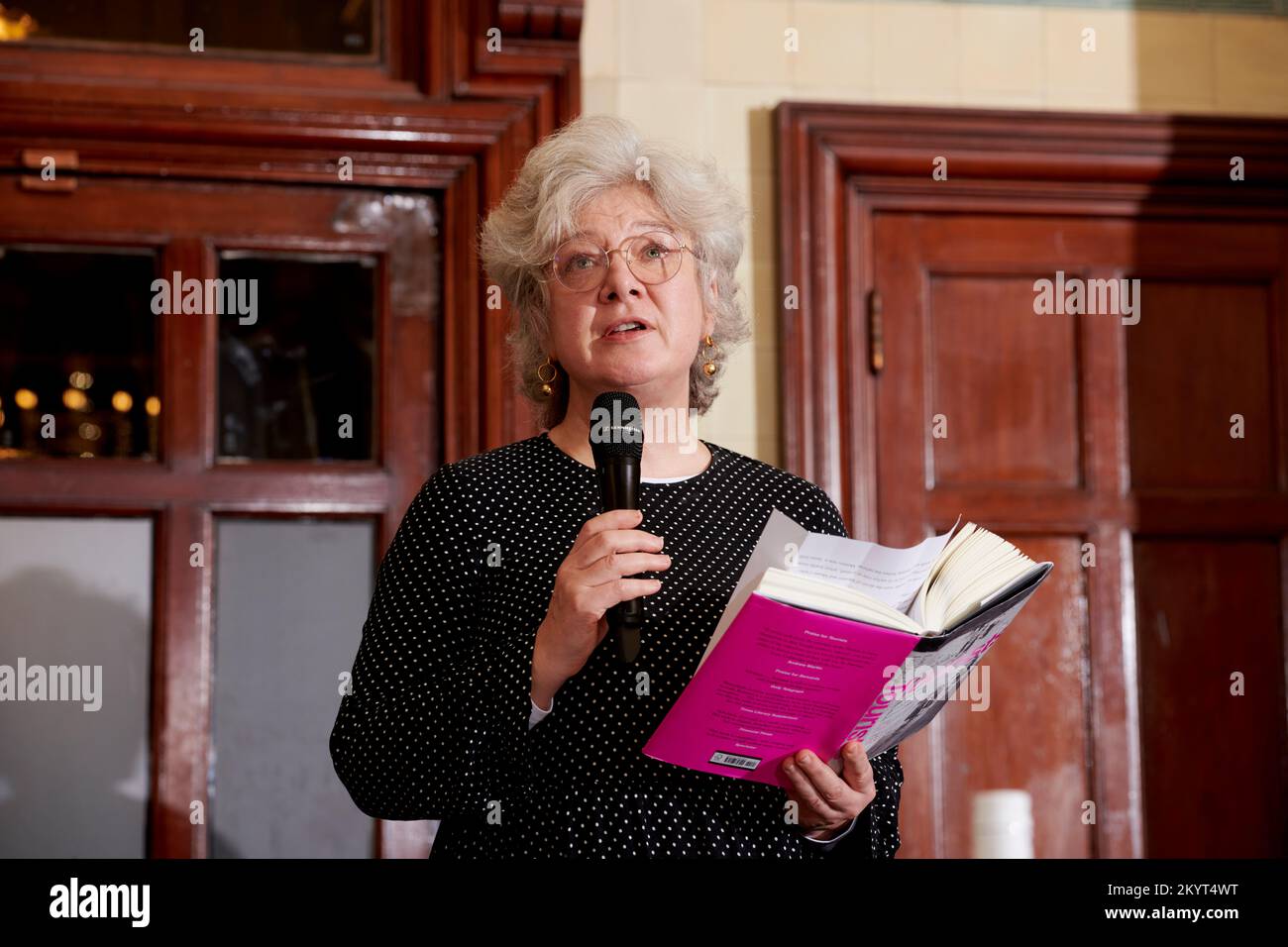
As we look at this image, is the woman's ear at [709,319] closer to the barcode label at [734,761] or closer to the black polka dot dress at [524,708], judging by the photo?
the black polka dot dress at [524,708]

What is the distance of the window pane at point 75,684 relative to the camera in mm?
2617

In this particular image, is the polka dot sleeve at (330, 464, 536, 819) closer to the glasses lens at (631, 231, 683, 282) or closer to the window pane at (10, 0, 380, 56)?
the glasses lens at (631, 231, 683, 282)

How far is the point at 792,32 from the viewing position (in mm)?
2863

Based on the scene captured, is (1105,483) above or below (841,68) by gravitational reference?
below

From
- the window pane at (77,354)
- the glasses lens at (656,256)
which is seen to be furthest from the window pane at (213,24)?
the glasses lens at (656,256)

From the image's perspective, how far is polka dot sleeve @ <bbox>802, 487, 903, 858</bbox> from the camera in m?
1.55

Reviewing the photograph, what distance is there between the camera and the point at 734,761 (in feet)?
4.50

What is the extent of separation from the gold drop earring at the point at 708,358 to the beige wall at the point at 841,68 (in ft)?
3.08

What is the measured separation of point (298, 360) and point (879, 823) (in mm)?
1625

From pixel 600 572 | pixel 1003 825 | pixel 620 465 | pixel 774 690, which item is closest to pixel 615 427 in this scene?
pixel 620 465

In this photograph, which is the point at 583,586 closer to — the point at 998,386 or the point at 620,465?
the point at 620,465

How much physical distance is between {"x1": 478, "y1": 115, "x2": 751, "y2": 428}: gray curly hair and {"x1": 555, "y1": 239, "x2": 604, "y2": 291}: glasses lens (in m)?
0.01

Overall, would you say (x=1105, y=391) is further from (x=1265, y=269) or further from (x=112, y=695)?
(x=112, y=695)
